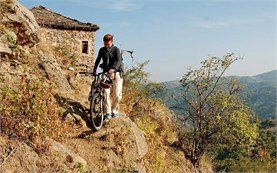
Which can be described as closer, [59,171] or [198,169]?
[59,171]

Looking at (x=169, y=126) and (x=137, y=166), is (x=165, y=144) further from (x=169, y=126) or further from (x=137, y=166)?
(x=137, y=166)

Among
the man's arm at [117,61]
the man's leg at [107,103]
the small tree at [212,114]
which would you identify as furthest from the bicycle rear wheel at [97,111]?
the small tree at [212,114]

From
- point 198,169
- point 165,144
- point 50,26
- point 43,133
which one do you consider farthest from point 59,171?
point 50,26

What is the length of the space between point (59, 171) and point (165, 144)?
935 cm

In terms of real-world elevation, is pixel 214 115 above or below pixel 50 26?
below

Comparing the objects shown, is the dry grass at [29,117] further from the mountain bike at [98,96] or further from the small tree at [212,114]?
the small tree at [212,114]

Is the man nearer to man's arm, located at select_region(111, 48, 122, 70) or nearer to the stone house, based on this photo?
man's arm, located at select_region(111, 48, 122, 70)

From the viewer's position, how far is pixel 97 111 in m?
10.4

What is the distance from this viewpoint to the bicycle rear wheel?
1007 cm

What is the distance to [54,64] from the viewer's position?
1343cm

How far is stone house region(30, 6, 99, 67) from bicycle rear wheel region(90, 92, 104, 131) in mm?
19459

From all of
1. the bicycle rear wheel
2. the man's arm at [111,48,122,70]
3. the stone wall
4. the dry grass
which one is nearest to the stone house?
the stone wall

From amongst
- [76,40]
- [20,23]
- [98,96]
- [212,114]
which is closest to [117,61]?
[98,96]

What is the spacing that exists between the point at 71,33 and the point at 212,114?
17.2 m
